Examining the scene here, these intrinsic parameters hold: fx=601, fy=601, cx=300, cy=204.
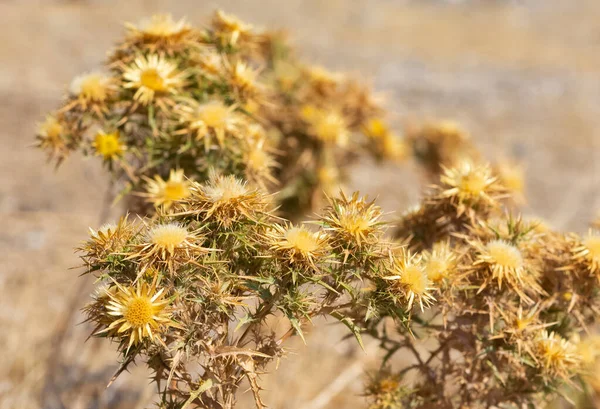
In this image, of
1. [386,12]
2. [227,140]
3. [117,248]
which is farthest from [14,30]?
[386,12]

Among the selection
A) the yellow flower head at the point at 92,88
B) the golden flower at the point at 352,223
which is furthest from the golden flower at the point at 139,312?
the yellow flower head at the point at 92,88

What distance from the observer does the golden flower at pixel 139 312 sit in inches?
47.2

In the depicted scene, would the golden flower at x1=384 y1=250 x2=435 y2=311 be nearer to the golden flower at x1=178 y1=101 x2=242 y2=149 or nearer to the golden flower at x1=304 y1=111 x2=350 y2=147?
the golden flower at x1=178 y1=101 x2=242 y2=149

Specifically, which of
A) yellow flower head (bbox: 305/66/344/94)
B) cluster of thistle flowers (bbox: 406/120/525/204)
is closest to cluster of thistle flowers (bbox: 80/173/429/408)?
yellow flower head (bbox: 305/66/344/94)

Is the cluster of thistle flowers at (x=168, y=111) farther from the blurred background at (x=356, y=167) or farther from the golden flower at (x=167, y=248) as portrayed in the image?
the golden flower at (x=167, y=248)

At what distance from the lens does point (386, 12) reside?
1554 cm

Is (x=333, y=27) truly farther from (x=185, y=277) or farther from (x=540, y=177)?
(x=185, y=277)

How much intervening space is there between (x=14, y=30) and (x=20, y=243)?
486 cm

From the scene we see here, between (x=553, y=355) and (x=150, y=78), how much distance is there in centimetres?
139

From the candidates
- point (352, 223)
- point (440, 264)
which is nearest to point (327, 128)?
point (440, 264)

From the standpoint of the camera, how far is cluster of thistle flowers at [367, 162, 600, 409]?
5.03 feet

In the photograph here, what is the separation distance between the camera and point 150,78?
1.85 metres

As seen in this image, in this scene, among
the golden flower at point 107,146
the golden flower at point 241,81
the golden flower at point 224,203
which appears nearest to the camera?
the golden flower at point 224,203

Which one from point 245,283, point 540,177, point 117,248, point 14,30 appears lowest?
point 245,283
